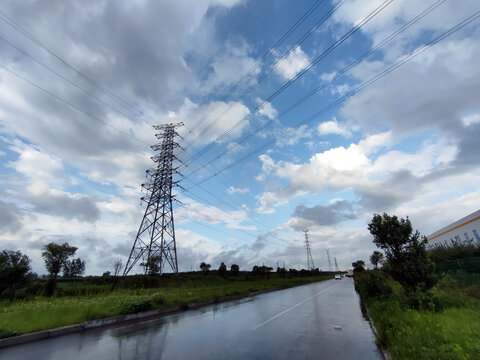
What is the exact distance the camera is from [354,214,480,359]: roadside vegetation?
4430 millimetres

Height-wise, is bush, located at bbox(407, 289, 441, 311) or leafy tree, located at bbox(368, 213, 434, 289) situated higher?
leafy tree, located at bbox(368, 213, 434, 289)

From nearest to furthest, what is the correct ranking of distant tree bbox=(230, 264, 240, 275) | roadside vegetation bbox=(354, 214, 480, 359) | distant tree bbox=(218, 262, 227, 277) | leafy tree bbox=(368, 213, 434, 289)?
roadside vegetation bbox=(354, 214, 480, 359) < leafy tree bbox=(368, 213, 434, 289) < distant tree bbox=(218, 262, 227, 277) < distant tree bbox=(230, 264, 240, 275)

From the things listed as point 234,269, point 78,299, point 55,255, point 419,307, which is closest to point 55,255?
point 55,255

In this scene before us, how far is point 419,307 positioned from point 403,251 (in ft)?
13.9

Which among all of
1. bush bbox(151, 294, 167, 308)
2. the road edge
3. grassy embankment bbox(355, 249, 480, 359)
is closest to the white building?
grassy embankment bbox(355, 249, 480, 359)

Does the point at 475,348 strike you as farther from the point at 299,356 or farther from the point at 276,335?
the point at 276,335

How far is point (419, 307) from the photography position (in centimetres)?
783

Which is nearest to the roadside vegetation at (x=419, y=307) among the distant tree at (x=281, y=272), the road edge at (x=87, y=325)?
the road edge at (x=87, y=325)

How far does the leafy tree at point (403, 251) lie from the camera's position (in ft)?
35.2

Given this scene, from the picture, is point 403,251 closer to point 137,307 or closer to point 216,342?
point 216,342

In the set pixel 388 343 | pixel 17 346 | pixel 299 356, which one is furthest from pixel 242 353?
pixel 17 346

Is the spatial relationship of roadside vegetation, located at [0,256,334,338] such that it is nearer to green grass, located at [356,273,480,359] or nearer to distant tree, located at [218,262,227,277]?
green grass, located at [356,273,480,359]

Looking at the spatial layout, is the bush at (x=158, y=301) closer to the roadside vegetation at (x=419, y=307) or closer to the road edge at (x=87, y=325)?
the road edge at (x=87, y=325)

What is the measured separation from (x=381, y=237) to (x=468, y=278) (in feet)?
21.2
